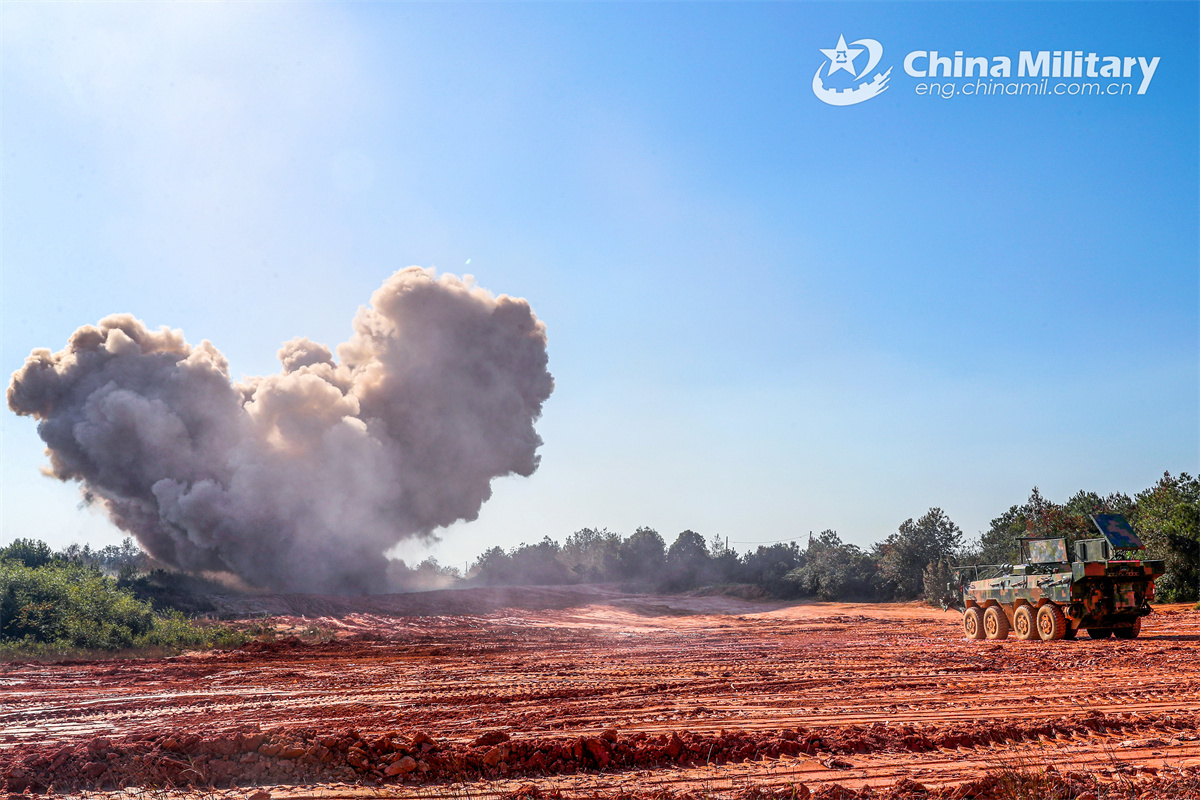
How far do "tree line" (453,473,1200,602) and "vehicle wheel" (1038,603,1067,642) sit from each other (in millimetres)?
2110

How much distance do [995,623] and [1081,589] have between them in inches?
99.8

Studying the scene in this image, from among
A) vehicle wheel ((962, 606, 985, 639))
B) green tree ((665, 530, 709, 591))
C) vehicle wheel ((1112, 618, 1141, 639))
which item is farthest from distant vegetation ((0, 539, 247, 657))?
green tree ((665, 530, 709, 591))

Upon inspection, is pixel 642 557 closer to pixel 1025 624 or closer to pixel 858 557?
pixel 858 557

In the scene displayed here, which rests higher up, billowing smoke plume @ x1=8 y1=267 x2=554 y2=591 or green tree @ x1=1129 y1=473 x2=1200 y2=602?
billowing smoke plume @ x1=8 y1=267 x2=554 y2=591

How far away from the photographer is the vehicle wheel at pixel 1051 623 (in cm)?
1603

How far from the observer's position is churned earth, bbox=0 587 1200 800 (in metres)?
5.58

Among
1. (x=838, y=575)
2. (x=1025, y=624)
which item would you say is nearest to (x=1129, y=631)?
(x=1025, y=624)

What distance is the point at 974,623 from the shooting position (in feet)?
60.7

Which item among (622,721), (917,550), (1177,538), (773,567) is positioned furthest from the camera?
(773,567)

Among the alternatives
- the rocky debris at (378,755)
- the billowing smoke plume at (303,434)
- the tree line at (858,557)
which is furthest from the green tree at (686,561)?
the rocky debris at (378,755)

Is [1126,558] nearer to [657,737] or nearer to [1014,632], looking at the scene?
[1014,632]

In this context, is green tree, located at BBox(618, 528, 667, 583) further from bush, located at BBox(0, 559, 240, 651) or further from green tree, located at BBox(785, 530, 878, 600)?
bush, located at BBox(0, 559, 240, 651)

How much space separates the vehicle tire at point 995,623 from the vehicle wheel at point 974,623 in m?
0.11

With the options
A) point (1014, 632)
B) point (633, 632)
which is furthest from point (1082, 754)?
point (633, 632)
